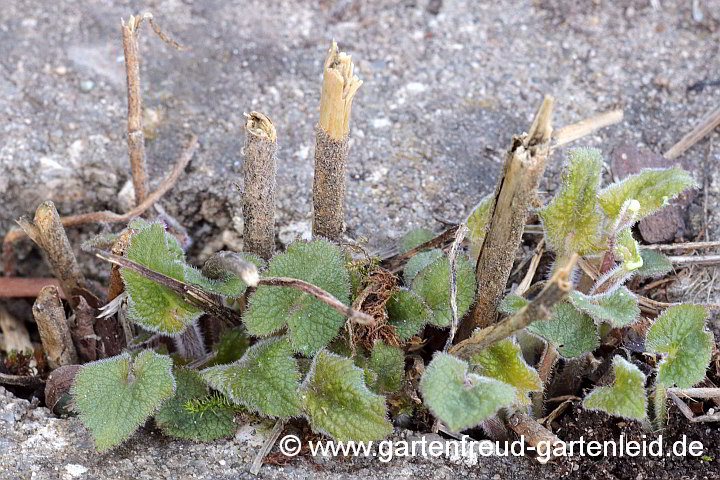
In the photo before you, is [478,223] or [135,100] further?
[135,100]

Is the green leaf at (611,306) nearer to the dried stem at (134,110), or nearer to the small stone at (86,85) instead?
the dried stem at (134,110)

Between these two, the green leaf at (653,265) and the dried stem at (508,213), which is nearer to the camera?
the dried stem at (508,213)

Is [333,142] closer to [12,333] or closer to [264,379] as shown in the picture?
[264,379]

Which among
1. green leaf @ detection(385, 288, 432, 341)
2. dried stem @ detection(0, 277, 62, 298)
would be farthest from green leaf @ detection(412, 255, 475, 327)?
dried stem @ detection(0, 277, 62, 298)

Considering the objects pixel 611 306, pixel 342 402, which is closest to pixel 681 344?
pixel 611 306

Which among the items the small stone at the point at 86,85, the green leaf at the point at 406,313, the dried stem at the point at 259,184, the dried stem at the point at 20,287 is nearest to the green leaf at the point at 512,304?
the green leaf at the point at 406,313

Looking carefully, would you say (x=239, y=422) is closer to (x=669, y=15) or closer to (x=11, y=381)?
(x=11, y=381)
